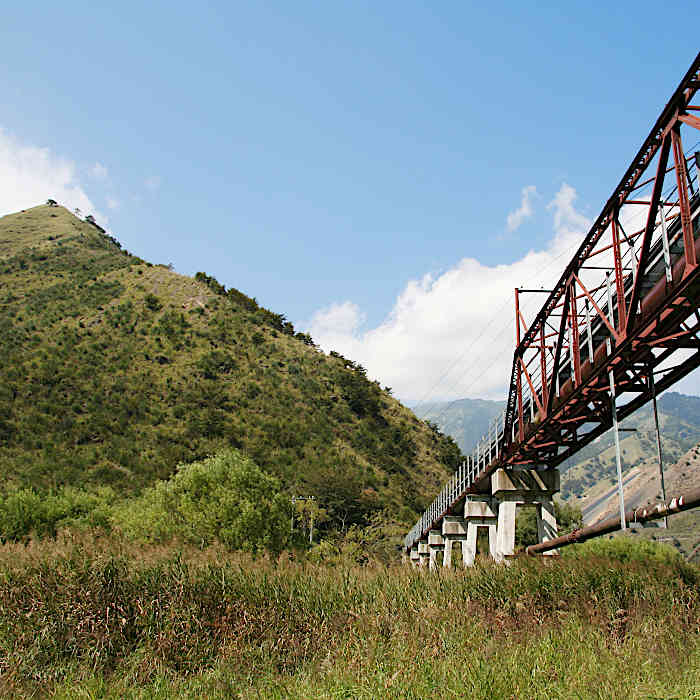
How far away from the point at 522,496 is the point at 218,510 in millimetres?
16681

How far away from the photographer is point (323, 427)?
72.8 m

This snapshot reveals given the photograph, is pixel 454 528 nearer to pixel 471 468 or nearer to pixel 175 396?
pixel 471 468

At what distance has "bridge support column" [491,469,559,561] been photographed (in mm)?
22328

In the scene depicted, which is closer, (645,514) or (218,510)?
(645,514)

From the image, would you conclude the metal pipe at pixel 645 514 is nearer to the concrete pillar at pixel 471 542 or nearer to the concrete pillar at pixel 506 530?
the concrete pillar at pixel 506 530

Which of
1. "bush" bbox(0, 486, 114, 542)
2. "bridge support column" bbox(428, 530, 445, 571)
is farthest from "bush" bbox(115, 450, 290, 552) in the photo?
"bridge support column" bbox(428, 530, 445, 571)

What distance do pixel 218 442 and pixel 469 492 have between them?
38898mm

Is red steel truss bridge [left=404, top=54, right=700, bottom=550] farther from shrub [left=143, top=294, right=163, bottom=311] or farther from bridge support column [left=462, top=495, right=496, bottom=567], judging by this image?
shrub [left=143, top=294, right=163, bottom=311]

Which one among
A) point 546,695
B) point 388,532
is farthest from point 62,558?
point 388,532

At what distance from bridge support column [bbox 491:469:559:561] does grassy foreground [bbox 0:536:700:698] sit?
8.89m

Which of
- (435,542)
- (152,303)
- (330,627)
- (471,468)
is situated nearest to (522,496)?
(471,468)

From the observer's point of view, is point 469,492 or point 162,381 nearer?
point 469,492

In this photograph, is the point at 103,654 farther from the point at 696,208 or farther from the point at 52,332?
the point at 52,332

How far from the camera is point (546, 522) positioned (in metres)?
22.4
